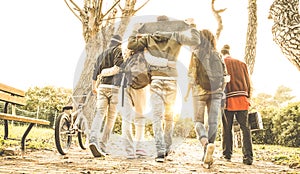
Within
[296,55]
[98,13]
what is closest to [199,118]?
[296,55]

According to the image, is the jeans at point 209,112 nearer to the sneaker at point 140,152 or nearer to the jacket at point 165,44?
the jacket at point 165,44

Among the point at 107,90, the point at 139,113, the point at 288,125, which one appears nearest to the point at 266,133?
the point at 288,125

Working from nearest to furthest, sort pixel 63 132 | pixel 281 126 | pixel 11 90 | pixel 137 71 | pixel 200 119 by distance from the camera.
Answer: pixel 200 119 < pixel 137 71 < pixel 11 90 < pixel 63 132 < pixel 281 126

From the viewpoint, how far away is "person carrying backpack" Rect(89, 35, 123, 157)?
6.07 metres

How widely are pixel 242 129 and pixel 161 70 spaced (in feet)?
5.11

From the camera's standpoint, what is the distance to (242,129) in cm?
596

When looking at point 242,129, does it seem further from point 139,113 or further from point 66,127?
point 66,127

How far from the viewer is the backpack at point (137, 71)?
5.71 metres

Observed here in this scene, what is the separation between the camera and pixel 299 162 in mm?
6086

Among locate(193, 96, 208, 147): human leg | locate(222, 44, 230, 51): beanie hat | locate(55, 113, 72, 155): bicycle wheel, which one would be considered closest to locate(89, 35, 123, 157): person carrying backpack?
locate(55, 113, 72, 155): bicycle wheel

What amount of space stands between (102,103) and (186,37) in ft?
5.51

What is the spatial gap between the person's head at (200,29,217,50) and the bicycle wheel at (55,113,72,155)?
103 inches

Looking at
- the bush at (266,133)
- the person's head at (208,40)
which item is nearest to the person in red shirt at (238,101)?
the person's head at (208,40)

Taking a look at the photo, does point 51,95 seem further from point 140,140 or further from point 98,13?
point 140,140
